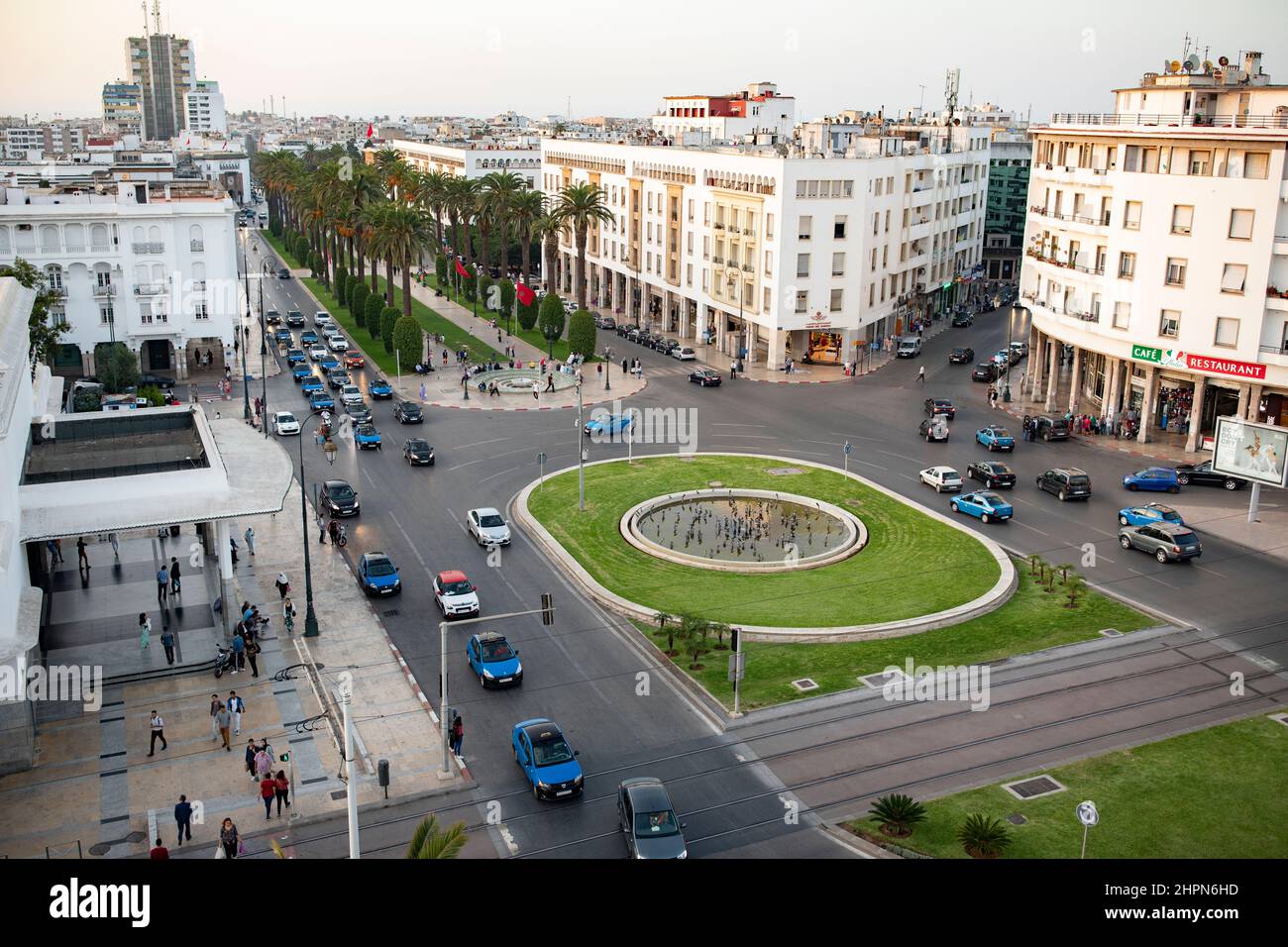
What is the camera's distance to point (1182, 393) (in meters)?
68.5

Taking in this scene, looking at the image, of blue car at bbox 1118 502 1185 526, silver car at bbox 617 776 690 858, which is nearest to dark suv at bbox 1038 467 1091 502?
blue car at bbox 1118 502 1185 526

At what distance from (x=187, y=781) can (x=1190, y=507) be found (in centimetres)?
4640

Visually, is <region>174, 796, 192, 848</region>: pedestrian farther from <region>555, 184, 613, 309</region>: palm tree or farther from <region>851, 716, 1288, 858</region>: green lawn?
<region>555, 184, 613, 309</region>: palm tree

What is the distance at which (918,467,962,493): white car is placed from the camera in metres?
56.8

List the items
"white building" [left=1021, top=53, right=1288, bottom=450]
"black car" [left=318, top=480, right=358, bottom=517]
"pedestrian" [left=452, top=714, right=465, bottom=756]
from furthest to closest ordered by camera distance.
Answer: "white building" [left=1021, top=53, right=1288, bottom=450] < "black car" [left=318, top=480, right=358, bottom=517] < "pedestrian" [left=452, top=714, right=465, bottom=756]

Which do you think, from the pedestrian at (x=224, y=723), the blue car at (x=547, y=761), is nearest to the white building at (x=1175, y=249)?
the blue car at (x=547, y=761)

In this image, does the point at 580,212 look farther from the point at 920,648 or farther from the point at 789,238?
the point at 920,648

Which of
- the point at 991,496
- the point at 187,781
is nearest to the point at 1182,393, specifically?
the point at 991,496

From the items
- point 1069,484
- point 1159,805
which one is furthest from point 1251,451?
point 1159,805

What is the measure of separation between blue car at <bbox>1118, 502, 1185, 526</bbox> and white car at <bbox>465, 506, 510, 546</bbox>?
28.0m

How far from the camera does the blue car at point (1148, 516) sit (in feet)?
165

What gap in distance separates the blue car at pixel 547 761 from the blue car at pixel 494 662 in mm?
4781
